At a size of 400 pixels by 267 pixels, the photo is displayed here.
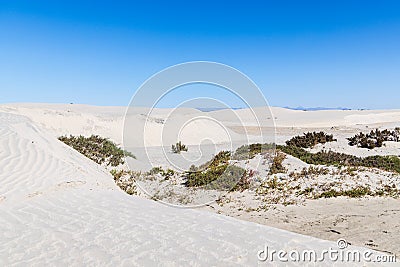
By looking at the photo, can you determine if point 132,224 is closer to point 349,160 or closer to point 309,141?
point 349,160

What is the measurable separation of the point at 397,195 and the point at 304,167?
11.9ft

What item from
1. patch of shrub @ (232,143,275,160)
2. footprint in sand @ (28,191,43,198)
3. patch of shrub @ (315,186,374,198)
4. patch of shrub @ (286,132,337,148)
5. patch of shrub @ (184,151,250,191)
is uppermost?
patch of shrub @ (286,132,337,148)

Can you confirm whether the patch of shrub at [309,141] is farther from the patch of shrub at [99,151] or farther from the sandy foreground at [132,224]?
the patch of shrub at [99,151]

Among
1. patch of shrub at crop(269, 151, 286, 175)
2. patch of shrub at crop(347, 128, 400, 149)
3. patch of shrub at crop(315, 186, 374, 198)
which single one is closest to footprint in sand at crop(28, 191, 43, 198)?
patch of shrub at crop(315, 186, 374, 198)

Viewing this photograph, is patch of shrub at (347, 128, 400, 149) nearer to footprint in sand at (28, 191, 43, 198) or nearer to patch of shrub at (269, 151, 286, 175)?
patch of shrub at (269, 151, 286, 175)

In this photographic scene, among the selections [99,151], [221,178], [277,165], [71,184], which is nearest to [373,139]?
[277,165]

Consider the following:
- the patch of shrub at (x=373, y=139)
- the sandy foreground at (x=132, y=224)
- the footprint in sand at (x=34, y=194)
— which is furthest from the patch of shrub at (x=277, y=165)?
the footprint in sand at (x=34, y=194)

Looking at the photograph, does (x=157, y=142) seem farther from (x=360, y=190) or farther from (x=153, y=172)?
(x=360, y=190)

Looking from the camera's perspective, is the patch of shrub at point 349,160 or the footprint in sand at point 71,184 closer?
the footprint in sand at point 71,184

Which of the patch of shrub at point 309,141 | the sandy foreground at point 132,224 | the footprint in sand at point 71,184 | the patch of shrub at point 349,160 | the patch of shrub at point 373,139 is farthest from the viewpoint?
the patch of shrub at point 309,141

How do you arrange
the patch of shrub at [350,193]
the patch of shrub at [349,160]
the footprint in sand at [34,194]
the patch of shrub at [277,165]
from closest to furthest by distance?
1. the footprint in sand at [34,194]
2. the patch of shrub at [350,193]
3. the patch of shrub at [277,165]
4. the patch of shrub at [349,160]

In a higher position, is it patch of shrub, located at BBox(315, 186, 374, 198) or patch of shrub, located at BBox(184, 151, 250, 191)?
patch of shrub, located at BBox(184, 151, 250, 191)

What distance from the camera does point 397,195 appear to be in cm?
952

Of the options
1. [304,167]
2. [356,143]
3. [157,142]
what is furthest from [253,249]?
[157,142]
